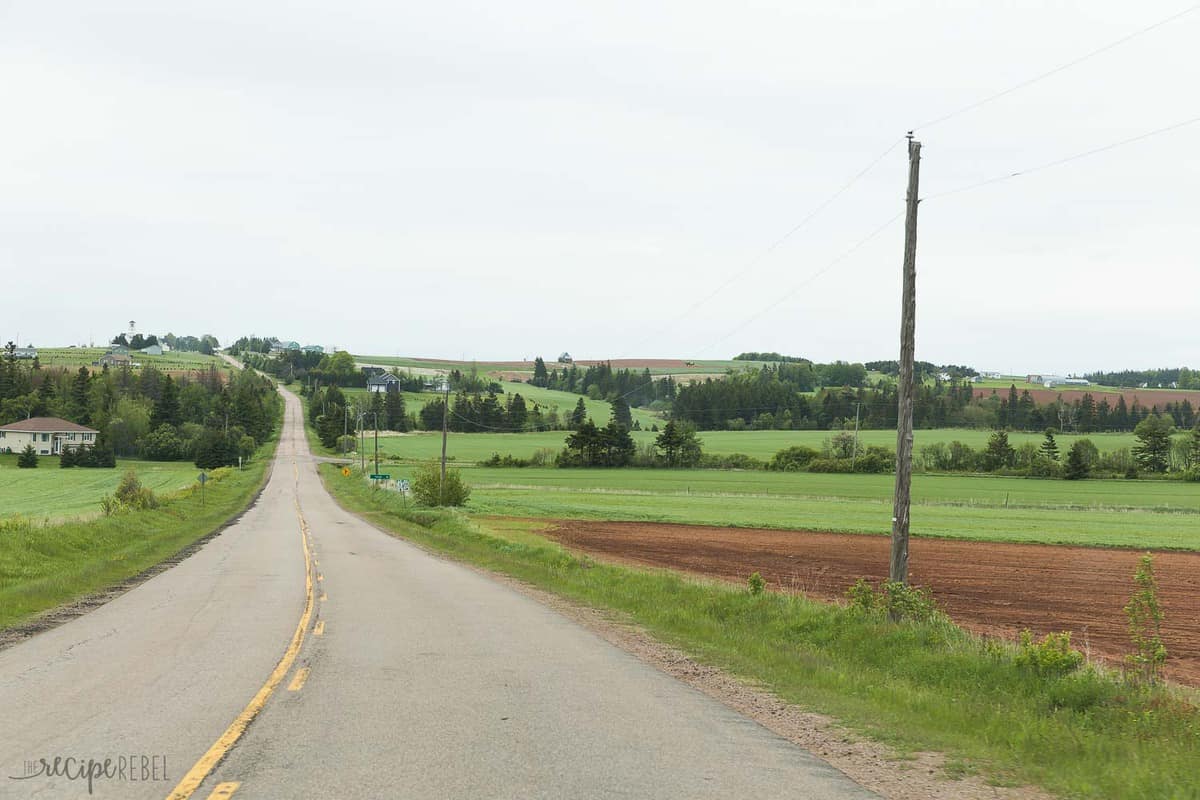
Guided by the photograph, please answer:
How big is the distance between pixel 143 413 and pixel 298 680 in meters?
151

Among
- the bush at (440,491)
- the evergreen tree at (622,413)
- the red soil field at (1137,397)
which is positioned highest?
the red soil field at (1137,397)

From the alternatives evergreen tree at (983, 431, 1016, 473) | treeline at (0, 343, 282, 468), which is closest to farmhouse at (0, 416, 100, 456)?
treeline at (0, 343, 282, 468)

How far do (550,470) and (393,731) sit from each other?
4300 inches

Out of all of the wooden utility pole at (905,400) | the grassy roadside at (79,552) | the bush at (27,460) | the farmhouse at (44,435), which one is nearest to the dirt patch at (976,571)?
the wooden utility pole at (905,400)

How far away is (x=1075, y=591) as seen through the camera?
90.8ft

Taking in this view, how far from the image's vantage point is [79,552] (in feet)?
91.7

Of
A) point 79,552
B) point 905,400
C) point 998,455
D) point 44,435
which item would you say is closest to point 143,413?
point 44,435

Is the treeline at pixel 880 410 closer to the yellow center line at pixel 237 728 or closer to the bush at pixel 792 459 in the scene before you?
the bush at pixel 792 459

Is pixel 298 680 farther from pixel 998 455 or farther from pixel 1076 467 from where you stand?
pixel 998 455

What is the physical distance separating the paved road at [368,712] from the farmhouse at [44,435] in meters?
131

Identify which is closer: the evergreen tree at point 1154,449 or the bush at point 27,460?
the evergreen tree at point 1154,449

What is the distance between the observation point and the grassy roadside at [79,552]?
18.5 m

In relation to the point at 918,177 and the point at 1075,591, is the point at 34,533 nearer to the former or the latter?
the point at 918,177

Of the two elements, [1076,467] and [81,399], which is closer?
[1076,467]
